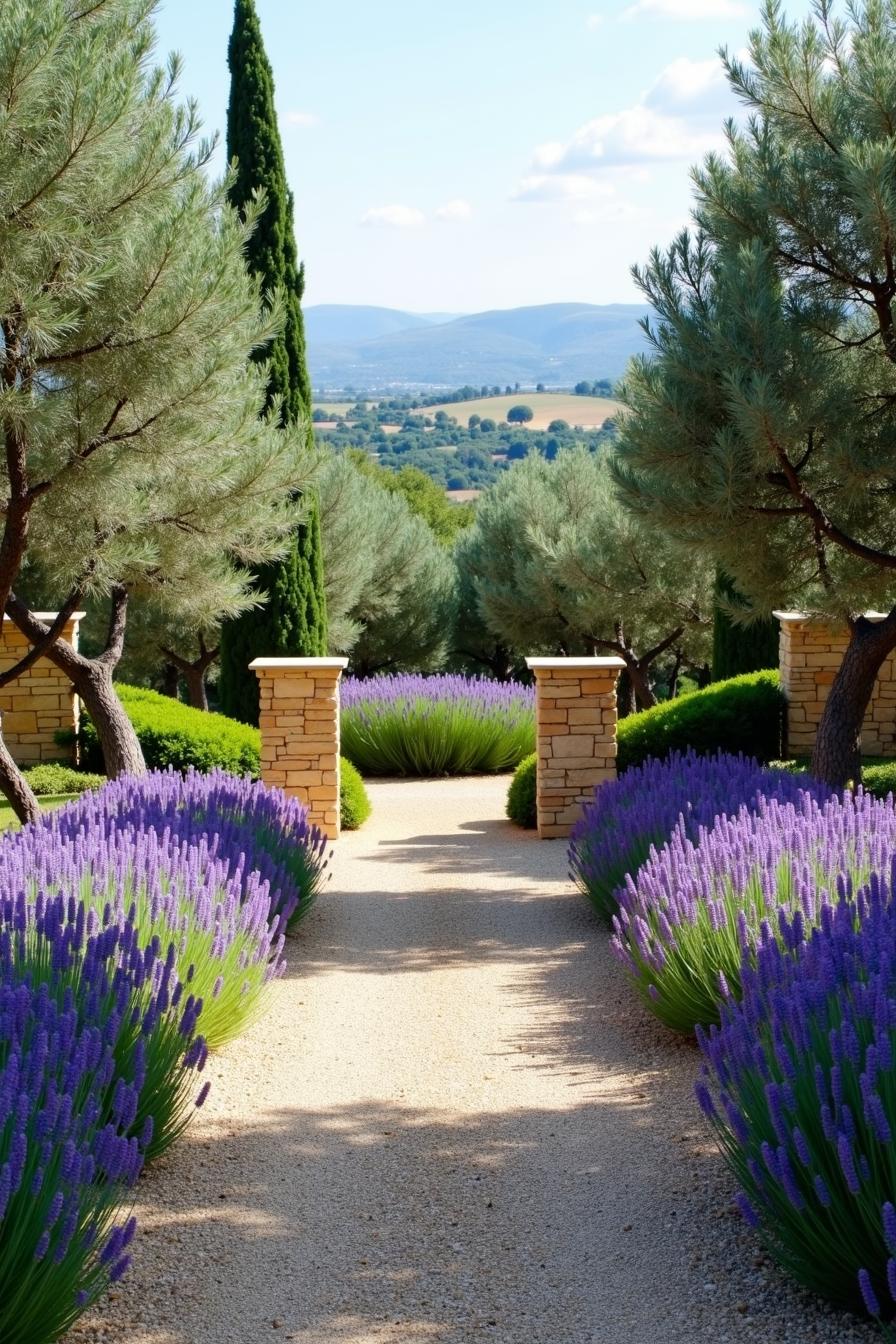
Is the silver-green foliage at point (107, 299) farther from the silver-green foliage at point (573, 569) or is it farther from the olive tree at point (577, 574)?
the olive tree at point (577, 574)

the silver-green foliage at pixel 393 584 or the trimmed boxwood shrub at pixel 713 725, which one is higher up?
the silver-green foliage at pixel 393 584

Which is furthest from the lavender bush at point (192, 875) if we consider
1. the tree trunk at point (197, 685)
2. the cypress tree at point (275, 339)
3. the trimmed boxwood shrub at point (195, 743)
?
the tree trunk at point (197, 685)

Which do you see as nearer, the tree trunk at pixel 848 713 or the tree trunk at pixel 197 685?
the tree trunk at pixel 848 713

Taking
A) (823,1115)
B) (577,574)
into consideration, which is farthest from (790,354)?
(577,574)

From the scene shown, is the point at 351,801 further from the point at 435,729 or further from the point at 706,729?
the point at 706,729

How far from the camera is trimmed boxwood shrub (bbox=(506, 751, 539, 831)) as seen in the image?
10562 mm

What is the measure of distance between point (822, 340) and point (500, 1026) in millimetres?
4872

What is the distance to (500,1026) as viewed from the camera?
5590 millimetres

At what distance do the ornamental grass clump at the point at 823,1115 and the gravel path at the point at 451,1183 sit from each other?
206 millimetres

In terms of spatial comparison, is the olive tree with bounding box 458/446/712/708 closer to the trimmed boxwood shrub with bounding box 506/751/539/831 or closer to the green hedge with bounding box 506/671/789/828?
the green hedge with bounding box 506/671/789/828

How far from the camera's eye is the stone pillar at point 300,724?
9734mm

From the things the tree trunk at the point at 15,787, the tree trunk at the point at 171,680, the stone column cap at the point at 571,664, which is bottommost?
the tree trunk at the point at 171,680

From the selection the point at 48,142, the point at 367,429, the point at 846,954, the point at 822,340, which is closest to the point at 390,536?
the point at 822,340

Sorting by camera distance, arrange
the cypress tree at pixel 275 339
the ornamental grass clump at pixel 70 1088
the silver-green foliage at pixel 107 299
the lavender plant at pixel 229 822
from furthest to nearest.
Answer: the cypress tree at pixel 275 339 < the lavender plant at pixel 229 822 < the silver-green foliage at pixel 107 299 < the ornamental grass clump at pixel 70 1088
